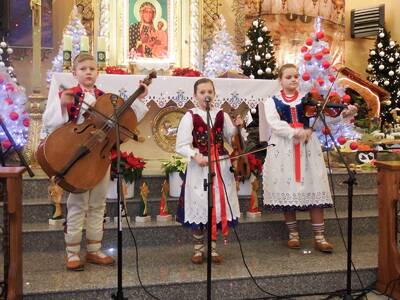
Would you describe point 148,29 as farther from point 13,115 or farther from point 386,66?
point 386,66

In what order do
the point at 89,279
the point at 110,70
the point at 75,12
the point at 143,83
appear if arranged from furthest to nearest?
the point at 75,12 < the point at 110,70 < the point at 89,279 < the point at 143,83

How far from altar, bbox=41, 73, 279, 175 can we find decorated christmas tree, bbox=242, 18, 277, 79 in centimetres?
295

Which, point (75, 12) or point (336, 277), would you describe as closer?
point (336, 277)

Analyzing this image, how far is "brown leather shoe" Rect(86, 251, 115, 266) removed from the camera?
3.45 metres

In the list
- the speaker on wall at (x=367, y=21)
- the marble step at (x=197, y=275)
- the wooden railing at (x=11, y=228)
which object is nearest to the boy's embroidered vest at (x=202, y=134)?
the marble step at (x=197, y=275)

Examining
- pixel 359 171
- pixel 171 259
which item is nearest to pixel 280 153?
pixel 171 259

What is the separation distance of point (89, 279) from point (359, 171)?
11.6 ft

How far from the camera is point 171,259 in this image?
12.0 feet

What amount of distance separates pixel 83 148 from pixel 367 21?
9.96 meters

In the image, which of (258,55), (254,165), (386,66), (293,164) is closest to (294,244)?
(293,164)

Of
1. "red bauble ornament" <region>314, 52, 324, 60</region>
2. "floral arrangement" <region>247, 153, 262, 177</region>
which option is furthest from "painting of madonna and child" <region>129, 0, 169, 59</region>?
"floral arrangement" <region>247, 153, 262, 177</region>

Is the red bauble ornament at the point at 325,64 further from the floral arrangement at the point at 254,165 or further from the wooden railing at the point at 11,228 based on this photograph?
the wooden railing at the point at 11,228

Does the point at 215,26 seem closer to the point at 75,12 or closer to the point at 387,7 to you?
the point at 75,12

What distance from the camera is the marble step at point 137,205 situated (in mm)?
4188
